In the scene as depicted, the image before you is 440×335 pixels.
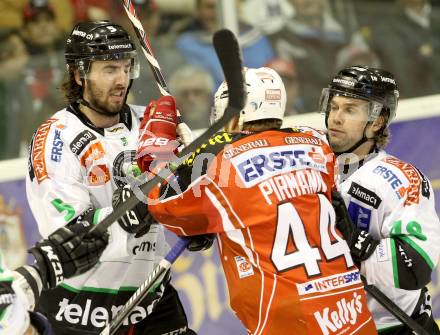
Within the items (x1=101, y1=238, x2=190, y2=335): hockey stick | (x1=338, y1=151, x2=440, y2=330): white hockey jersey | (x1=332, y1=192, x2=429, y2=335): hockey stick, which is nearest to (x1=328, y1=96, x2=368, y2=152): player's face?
(x1=338, y1=151, x2=440, y2=330): white hockey jersey

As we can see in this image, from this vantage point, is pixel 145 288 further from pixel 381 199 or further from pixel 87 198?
pixel 381 199

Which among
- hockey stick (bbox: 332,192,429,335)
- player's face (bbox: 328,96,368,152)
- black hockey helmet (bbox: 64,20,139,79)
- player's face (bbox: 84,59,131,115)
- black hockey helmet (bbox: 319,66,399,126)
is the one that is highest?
black hockey helmet (bbox: 64,20,139,79)

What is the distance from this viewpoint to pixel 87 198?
3.58 metres

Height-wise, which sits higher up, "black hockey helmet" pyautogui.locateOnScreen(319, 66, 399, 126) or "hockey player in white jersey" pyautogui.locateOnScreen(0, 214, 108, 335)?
"black hockey helmet" pyautogui.locateOnScreen(319, 66, 399, 126)

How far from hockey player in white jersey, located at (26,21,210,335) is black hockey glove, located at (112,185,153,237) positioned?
17 cm

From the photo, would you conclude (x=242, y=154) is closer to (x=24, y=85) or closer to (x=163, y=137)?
(x=163, y=137)

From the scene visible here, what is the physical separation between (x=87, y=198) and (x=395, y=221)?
1070 mm

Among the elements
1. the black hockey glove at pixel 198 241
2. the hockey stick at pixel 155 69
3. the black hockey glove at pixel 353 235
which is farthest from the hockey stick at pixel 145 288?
the black hockey glove at pixel 353 235

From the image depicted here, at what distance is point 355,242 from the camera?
354 centimetres

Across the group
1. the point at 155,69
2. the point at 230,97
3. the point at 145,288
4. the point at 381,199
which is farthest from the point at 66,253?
the point at 381,199

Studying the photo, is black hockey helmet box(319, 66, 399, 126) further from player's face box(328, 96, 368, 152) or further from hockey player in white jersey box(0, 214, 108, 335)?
hockey player in white jersey box(0, 214, 108, 335)

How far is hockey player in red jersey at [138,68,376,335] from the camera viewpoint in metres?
3.16

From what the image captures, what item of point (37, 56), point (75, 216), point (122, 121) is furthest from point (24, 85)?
point (75, 216)

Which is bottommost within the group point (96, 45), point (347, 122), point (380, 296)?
point (380, 296)
